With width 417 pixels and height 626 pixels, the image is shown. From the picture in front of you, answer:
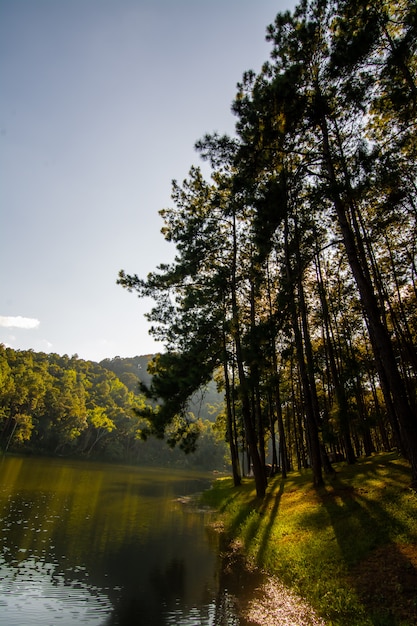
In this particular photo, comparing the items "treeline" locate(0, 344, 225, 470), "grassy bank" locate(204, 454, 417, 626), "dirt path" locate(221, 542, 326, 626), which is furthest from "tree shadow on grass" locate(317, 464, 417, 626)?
"treeline" locate(0, 344, 225, 470)

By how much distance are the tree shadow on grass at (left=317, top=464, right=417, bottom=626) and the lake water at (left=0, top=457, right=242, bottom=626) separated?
2.97 meters

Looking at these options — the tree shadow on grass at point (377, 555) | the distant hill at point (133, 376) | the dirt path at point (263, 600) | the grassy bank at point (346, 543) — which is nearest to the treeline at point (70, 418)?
the distant hill at point (133, 376)

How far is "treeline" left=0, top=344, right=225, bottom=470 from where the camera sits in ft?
227

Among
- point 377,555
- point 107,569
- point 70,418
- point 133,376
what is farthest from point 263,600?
point 133,376

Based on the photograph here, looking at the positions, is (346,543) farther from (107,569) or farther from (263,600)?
(107,569)

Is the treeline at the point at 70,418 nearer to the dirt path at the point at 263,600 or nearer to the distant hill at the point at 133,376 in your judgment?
the distant hill at the point at 133,376

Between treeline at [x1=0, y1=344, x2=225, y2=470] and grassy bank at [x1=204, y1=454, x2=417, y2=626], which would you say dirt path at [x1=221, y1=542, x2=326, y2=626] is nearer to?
grassy bank at [x1=204, y1=454, x2=417, y2=626]

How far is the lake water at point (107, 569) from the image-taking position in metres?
7.70

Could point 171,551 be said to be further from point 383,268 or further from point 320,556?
point 383,268

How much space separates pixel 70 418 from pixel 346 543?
260 ft

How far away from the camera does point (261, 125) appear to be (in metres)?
12.1

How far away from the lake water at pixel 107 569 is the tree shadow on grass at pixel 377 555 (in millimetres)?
2968

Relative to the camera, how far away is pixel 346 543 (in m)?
10.0

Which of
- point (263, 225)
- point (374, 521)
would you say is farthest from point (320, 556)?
point (263, 225)
